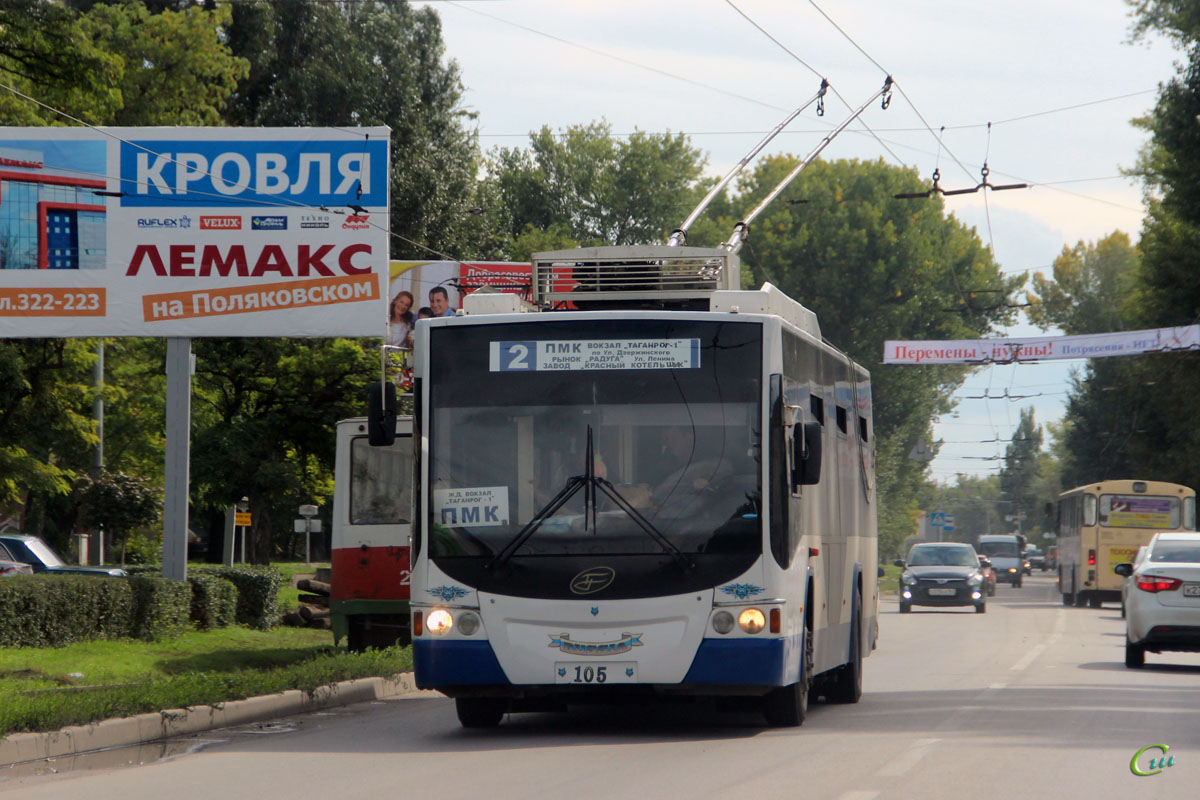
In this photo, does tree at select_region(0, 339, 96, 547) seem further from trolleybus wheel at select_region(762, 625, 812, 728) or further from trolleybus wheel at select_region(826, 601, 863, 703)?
trolleybus wheel at select_region(762, 625, 812, 728)

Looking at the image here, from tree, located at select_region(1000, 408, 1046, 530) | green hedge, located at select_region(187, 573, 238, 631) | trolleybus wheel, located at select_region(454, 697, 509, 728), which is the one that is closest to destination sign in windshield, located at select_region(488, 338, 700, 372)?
trolleybus wheel, located at select_region(454, 697, 509, 728)

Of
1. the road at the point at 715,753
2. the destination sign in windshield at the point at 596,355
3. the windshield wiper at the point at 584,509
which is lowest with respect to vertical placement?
the road at the point at 715,753

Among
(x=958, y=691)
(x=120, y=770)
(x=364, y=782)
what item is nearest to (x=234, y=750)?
(x=120, y=770)

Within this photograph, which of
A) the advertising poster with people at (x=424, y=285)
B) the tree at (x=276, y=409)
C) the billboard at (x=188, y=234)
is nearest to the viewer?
A: the billboard at (x=188, y=234)

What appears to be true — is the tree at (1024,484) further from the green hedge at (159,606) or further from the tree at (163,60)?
the green hedge at (159,606)

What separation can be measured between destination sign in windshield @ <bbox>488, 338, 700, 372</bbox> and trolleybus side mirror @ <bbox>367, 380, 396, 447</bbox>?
2.35 feet

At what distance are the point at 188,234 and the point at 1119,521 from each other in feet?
92.9

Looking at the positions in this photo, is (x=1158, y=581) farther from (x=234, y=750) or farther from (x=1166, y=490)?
(x=1166, y=490)

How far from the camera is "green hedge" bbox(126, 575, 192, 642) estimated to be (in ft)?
64.3

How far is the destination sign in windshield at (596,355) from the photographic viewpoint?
1136 cm

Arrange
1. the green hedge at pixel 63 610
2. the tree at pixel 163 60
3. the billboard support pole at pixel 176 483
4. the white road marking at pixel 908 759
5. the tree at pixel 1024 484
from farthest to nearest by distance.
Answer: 1. the tree at pixel 1024 484
2. the tree at pixel 163 60
3. the billboard support pole at pixel 176 483
4. the green hedge at pixel 63 610
5. the white road marking at pixel 908 759

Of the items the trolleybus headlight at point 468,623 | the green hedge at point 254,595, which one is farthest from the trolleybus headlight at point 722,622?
the green hedge at point 254,595

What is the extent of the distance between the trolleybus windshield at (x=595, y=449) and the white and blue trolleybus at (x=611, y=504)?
0.04 ft

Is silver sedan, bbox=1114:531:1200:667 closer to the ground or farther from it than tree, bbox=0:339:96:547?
closer to the ground
